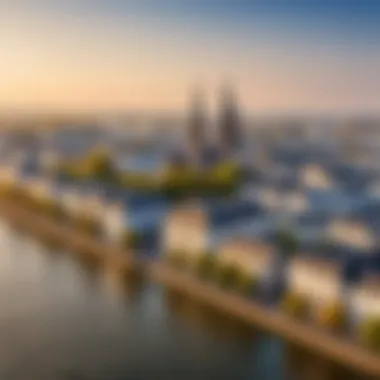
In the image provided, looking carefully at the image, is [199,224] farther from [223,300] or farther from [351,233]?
[223,300]

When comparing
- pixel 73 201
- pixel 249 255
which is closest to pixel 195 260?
pixel 249 255

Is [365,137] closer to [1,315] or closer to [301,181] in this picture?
[301,181]

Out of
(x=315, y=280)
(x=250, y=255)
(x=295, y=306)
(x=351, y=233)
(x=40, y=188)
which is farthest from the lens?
(x=40, y=188)

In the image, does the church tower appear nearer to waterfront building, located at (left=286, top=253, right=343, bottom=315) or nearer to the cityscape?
the cityscape

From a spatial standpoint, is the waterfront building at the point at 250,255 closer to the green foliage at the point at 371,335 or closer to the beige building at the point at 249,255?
the beige building at the point at 249,255

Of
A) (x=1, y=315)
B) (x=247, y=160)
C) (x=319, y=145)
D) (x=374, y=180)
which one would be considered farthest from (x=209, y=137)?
(x=1, y=315)

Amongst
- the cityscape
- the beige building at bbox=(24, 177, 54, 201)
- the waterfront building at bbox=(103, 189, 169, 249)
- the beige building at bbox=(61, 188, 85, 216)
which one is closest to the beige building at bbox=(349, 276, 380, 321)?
the cityscape
